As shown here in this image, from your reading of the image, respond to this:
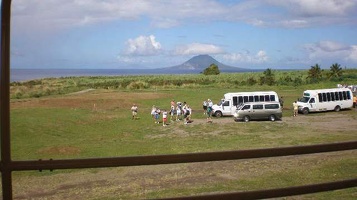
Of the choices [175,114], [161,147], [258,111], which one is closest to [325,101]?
[258,111]

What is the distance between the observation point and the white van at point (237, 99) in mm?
31875

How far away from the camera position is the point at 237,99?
32094 mm

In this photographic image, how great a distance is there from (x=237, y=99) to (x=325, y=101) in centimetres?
797

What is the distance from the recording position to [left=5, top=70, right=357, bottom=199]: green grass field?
1199cm

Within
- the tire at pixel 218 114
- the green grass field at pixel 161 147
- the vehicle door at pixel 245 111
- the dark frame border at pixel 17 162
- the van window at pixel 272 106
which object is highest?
the dark frame border at pixel 17 162

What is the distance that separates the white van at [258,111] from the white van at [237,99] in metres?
2.76

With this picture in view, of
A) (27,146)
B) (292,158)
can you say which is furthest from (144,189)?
(27,146)

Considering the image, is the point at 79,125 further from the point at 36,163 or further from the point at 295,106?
the point at 36,163

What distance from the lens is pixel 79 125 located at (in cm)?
2808

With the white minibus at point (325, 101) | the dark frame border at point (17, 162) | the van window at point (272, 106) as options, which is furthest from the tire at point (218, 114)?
the dark frame border at point (17, 162)

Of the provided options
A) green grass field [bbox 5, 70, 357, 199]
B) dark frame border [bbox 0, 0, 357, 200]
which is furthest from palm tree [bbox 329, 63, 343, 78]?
dark frame border [bbox 0, 0, 357, 200]

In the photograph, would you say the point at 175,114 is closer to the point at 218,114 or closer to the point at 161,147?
the point at 218,114

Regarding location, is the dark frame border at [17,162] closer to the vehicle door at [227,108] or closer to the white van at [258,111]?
the white van at [258,111]

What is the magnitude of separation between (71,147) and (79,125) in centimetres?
861
